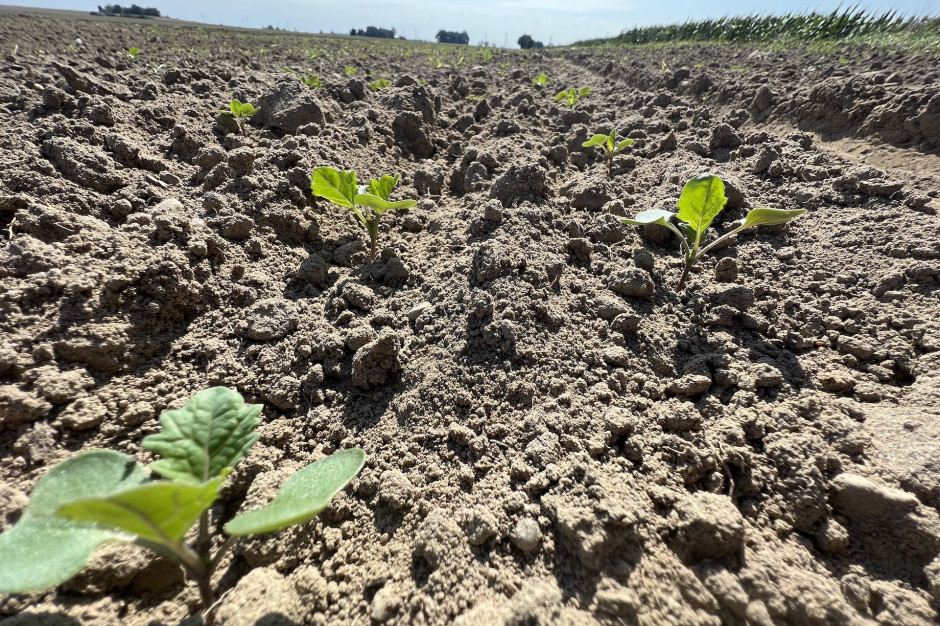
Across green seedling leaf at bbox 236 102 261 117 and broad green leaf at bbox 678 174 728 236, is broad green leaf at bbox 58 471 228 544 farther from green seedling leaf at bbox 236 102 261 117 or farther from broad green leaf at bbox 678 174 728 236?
green seedling leaf at bbox 236 102 261 117

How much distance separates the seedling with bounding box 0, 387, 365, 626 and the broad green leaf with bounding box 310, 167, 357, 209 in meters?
1.40

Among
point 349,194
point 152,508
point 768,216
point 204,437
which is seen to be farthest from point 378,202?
point 768,216

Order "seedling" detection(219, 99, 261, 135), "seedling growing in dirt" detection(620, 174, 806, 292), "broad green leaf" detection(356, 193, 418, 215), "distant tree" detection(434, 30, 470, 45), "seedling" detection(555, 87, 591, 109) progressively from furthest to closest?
"distant tree" detection(434, 30, 470, 45) → "seedling" detection(555, 87, 591, 109) → "seedling" detection(219, 99, 261, 135) → "broad green leaf" detection(356, 193, 418, 215) → "seedling growing in dirt" detection(620, 174, 806, 292)

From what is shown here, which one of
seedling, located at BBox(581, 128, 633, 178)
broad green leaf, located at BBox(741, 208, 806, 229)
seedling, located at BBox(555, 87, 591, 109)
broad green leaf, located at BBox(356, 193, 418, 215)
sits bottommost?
broad green leaf, located at BBox(356, 193, 418, 215)

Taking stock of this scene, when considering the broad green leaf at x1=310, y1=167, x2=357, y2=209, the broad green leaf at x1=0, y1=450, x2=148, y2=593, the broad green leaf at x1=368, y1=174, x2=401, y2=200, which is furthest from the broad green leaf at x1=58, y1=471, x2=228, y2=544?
the broad green leaf at x1=368, y1=174, x2=401, y2=200

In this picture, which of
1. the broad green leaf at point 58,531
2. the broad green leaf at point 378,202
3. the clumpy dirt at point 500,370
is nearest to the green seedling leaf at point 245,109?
the clumpy dirt at point 500,370

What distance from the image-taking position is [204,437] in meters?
1.16

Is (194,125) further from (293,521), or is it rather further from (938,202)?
(938,202)

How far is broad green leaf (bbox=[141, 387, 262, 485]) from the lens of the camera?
3.68 ft

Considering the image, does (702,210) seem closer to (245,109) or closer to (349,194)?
(349,194)

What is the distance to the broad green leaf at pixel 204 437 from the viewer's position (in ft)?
3.68

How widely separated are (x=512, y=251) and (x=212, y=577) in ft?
5.51

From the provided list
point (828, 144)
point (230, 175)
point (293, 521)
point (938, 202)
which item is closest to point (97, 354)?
point (293, 521)

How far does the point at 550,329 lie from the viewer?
5.77 feet
